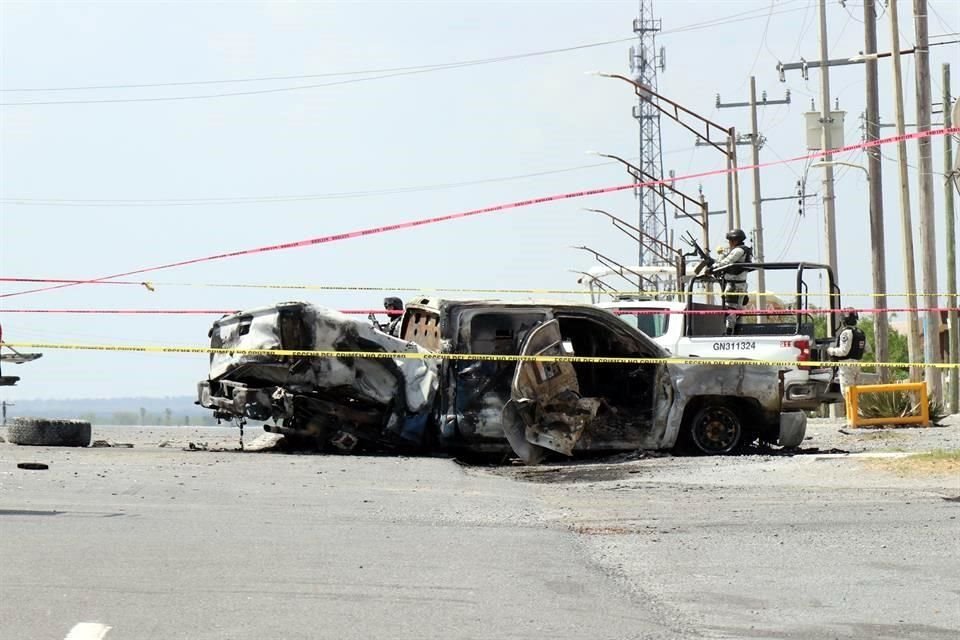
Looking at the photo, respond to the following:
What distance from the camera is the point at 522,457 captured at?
16.0 metres

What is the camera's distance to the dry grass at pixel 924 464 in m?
14.3

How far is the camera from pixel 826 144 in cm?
3978

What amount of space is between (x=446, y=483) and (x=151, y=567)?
5.50 metres

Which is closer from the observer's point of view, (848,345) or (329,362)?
(329,362)

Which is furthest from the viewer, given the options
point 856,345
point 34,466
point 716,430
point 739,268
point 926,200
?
point 926,200

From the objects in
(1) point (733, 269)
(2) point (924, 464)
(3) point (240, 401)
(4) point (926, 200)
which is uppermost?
(4) point (926, 200)

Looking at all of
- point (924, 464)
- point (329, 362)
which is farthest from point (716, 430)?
point (329, 362)

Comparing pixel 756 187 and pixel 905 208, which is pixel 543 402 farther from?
pixel 756 187

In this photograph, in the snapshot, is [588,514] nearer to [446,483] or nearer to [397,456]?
[446,483]

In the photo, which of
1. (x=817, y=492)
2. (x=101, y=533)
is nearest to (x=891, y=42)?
(x=817, y=492)

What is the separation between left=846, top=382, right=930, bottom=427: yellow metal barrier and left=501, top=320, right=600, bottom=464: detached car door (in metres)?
8.46

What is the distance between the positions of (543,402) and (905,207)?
15.1m

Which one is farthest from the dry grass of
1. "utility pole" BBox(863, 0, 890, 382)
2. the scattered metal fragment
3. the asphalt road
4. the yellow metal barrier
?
"utility pole" BBox(863, 0, 890, 382)

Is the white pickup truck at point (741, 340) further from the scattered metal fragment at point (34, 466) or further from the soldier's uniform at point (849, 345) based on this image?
the scattered metal fragment at point (34, 466)
